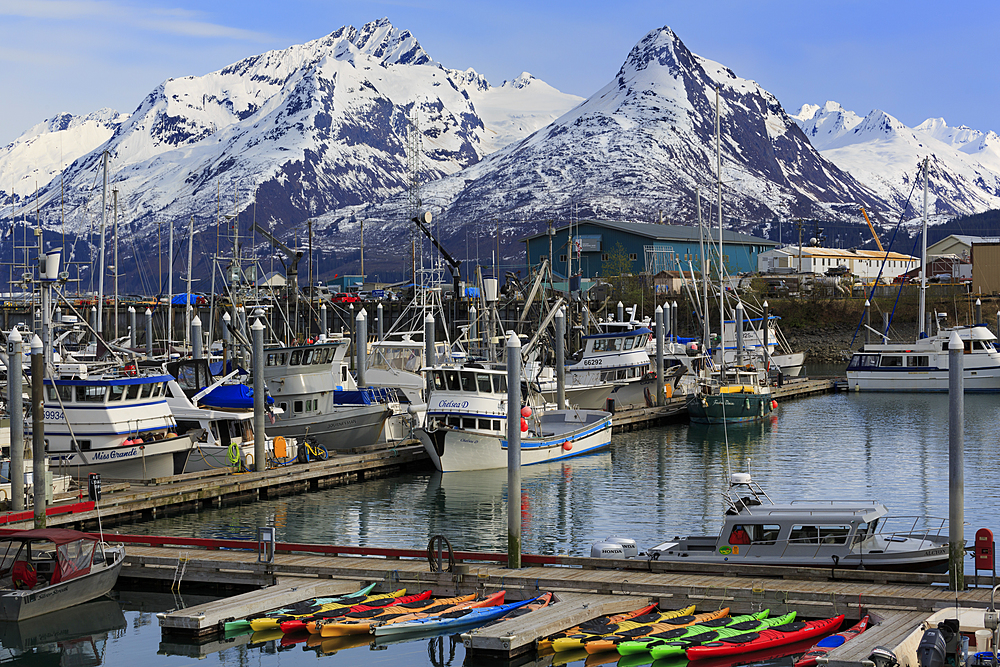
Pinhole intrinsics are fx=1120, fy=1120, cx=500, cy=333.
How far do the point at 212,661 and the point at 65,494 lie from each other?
452 inches

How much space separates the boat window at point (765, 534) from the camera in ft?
72.8

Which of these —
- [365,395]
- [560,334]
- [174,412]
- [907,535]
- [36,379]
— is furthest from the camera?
[560,334]

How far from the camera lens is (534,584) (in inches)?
814

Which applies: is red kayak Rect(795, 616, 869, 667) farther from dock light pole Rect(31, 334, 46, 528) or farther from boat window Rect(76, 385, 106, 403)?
boat window Rect(76, 385, 106, 403)

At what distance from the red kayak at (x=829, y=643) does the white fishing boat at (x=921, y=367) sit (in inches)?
2129

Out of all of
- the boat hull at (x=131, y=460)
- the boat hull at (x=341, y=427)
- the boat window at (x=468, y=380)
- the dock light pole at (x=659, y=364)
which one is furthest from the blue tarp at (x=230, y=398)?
the dock light pole at (x=659, y=364)

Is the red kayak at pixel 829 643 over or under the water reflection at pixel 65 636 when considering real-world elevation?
over

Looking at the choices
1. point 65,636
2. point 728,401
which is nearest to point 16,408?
point 65,636

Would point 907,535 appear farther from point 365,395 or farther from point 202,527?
point 365,395

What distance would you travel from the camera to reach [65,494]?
28828mm

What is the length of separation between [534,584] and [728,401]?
34.1m

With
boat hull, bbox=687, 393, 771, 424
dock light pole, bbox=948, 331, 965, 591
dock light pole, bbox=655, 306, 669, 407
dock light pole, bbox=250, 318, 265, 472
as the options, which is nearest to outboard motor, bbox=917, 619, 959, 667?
dock light pole, bbox=948, 331, 965, 591

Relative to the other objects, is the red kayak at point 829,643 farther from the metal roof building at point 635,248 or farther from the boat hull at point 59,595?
the metal roof building at point 635,248

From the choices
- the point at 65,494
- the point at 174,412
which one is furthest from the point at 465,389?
the point at 65,494
